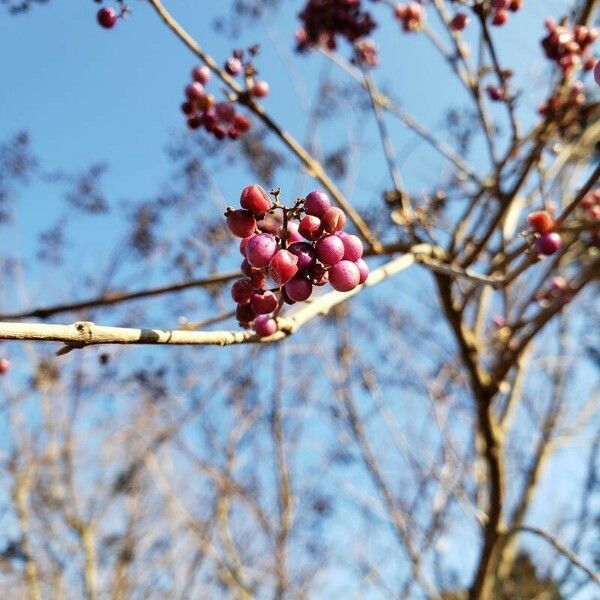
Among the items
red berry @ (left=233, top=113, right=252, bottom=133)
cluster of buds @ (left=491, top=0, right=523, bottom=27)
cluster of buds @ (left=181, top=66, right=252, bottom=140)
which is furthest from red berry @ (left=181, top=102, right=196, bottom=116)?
cluster of buds @ (left=491, top=0, right=523, bottom=27)

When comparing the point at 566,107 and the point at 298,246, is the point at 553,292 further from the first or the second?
the point at 298,246

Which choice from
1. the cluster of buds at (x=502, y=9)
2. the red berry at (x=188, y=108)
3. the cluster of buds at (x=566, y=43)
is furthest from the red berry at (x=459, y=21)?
the red berry at (x=188, y=108)

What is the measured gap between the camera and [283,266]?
3.53 ft

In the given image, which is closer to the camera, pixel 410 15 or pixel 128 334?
pixel 128 334

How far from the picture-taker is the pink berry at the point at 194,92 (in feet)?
7.90

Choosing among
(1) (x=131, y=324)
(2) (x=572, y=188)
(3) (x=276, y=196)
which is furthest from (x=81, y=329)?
(1) (x=131, y=324)

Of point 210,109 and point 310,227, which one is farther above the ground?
point 210,109

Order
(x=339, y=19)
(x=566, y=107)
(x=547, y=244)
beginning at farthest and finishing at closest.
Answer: (x=339, y=19)
(x=566, y=107)
(x=547, y=244)

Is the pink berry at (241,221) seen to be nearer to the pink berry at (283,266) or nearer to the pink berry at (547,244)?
the pink berry at (283,266)

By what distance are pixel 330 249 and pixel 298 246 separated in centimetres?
7

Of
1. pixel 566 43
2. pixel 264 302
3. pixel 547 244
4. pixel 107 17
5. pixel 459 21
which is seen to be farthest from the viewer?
pixel 459 21

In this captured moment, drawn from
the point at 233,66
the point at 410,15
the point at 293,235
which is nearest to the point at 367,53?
the point at 410,15

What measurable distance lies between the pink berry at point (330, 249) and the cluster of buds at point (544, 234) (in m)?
0.78

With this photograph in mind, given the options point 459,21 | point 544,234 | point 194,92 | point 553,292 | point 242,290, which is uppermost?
point 459,21
